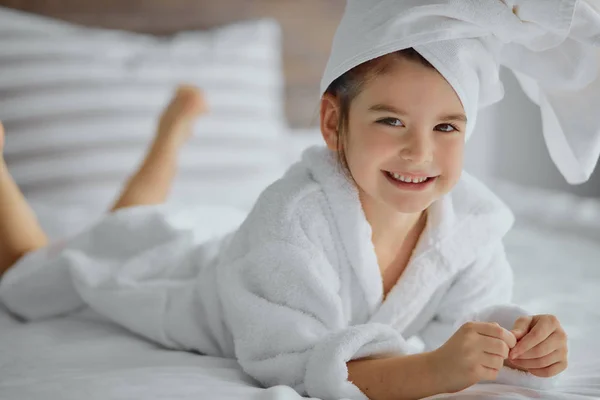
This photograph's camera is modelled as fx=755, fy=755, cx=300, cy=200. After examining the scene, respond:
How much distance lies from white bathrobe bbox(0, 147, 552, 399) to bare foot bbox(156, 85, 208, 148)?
1.06 ft

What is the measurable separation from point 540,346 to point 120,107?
4.50 feet

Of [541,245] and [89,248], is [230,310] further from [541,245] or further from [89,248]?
[541,245]

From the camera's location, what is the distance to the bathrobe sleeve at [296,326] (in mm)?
928

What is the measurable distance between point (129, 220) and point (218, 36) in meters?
0.98

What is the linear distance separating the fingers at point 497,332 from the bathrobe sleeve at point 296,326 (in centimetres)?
12

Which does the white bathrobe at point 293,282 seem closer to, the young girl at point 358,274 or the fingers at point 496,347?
the young girl at point 358,274

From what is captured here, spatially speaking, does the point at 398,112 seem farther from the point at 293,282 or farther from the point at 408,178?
the point at 293,282

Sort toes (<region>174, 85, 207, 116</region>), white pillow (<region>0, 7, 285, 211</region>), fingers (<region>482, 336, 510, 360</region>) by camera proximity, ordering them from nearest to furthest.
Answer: fingers (<region>482, 336, 510, 360</region>), toes (<region>174, 85, 207, 116</region>), white pillow (<region>0, 7, 285, 211</region>)

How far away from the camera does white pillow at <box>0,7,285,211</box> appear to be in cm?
189

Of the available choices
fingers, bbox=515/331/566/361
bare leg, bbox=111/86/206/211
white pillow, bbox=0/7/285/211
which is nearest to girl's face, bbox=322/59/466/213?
fingers, bbox=515/331/566/361

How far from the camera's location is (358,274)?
1106 millimetres

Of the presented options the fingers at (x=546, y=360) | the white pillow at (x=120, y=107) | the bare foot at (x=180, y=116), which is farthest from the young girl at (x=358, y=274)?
the white pillow at (x=120, y=107)

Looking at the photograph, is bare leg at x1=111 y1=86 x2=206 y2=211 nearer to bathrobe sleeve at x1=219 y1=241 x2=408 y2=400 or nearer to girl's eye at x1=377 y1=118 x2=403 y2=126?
bathrobe sleeve at x1=219 y1=241 x2=408 y2=400

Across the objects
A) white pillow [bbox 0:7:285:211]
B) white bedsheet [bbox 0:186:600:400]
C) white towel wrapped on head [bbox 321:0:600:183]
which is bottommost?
white bedsheet [bbox 0:186:600:400]
